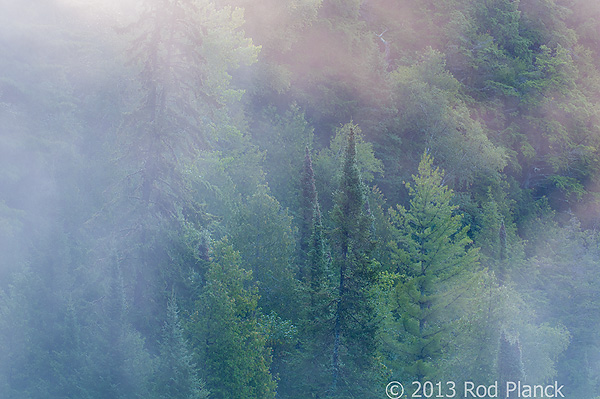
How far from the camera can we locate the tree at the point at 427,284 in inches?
1129

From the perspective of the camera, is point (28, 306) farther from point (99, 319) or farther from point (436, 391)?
point (436, 391)

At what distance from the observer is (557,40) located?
59.8 meters

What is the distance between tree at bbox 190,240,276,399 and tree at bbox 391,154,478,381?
32.9 ft

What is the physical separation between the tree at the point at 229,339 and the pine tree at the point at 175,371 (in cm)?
80

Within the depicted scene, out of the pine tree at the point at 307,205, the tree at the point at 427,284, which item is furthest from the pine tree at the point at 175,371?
the tree at the point at 427,284

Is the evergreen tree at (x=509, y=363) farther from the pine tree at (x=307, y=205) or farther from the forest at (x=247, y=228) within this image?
the pine tree at (x=307, y=205)

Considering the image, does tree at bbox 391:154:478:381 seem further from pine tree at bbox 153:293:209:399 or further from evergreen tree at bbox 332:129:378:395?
pine tree at bbox 153:293:209:399

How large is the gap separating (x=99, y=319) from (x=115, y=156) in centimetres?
698

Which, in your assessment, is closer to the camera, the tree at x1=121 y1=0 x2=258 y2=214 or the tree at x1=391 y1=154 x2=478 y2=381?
the tree at x1=121 y1=0 x2=258 y2=214

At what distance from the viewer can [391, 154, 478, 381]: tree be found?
28672 millimetres

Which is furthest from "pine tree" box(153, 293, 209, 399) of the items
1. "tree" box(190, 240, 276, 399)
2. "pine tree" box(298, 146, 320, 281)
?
"pine tree" box(298, 146, 320, 281)

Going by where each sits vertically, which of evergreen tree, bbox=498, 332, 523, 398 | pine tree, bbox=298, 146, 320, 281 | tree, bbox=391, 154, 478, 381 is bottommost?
evergreen tree, bbox=498, 332, 523, 398

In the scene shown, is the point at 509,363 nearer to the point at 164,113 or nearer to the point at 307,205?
the point at 307,205

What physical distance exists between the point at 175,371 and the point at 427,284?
14784 millimetres
